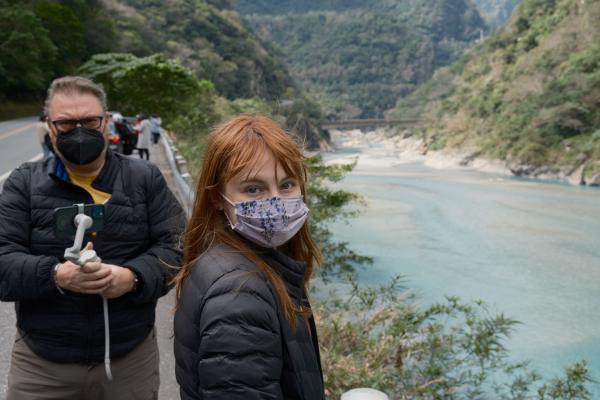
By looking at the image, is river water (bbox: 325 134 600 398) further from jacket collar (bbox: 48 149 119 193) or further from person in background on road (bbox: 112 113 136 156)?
jacket collar (bbox: 48 149 119 193)

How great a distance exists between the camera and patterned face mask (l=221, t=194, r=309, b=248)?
1.32 m

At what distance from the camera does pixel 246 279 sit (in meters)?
1.17

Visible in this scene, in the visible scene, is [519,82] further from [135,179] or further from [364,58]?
[364,58]

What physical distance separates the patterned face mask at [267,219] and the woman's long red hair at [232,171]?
4cm

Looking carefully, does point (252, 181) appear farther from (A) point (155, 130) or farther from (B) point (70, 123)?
(A) point (155, 130)

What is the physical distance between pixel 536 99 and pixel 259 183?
133 feet

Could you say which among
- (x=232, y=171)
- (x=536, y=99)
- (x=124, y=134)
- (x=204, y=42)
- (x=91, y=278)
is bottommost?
(x=124, y=134)

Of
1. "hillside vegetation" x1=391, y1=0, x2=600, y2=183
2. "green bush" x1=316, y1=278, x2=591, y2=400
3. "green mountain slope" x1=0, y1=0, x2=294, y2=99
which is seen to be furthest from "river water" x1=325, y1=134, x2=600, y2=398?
"green mountain slope" x1=0, y1=0, x2=294, y2=99

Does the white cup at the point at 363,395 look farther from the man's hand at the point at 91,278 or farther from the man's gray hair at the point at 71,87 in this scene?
the man's gray hair at the point at 71,87

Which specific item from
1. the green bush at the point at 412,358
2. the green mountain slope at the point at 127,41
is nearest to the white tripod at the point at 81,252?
the green mountain slope at the point at 127,41

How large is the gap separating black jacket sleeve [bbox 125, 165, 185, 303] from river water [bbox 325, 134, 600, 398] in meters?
6.40

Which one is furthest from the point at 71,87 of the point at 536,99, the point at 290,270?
the point at 536,99

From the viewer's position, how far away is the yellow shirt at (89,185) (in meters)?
1.85

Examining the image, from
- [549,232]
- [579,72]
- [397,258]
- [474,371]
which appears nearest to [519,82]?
[579,72]
